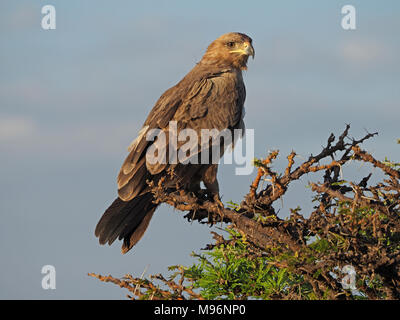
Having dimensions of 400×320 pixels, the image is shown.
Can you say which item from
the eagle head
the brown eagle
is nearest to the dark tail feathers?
the brown eagle

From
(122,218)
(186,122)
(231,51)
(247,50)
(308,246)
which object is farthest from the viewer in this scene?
(231,51)

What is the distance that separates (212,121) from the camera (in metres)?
7.38

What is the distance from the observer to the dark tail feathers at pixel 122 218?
6.55m

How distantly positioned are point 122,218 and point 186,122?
1535mm

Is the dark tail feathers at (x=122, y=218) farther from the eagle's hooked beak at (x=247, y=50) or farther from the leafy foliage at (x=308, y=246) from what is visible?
the eagle's hooked beak at (x=247, y=50)

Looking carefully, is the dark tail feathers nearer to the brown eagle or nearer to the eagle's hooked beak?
the brown eagle

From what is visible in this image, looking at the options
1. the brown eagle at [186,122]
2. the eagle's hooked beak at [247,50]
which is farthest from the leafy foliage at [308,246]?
the eagle's hooked beak at [247,50]

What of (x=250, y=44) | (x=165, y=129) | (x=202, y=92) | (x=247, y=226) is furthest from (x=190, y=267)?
(x=250, y=44)

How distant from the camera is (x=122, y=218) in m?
6.57

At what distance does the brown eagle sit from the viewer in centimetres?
657

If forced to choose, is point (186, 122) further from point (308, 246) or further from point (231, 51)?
point (308, 246)

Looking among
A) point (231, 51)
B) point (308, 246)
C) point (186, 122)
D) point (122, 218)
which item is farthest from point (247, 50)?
point (308, 246)
